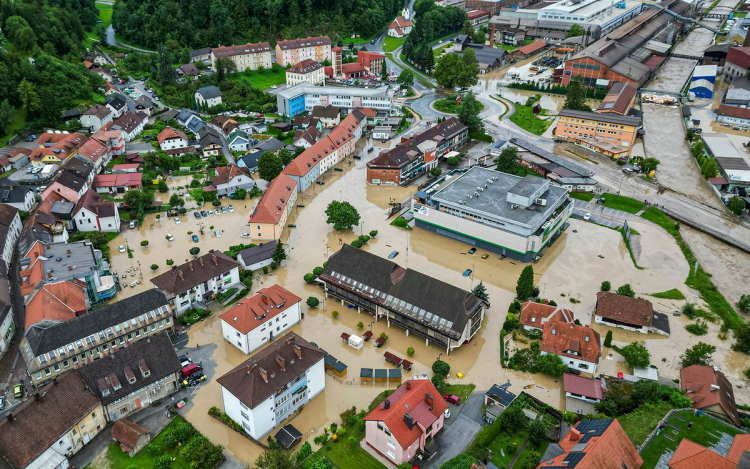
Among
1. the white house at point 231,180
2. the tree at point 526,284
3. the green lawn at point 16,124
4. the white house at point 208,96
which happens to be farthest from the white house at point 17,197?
the tree at point 526,284

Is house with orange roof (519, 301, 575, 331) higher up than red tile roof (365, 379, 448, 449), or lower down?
lower down

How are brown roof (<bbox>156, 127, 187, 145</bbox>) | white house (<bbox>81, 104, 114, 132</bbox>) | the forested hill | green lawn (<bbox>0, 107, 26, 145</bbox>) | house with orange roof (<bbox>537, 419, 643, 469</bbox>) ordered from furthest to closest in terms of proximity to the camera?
the forested hill
white house (<bbox>81, 104, 114, 132</bbox>)
brown roof (<bbox>156, 127, 187, 145</bbox>)
green lawn (<bbox>0, 107, 26, 145</bbox>)
house with orange roof (<bbox>537, 419, 643, 469</bbox>)

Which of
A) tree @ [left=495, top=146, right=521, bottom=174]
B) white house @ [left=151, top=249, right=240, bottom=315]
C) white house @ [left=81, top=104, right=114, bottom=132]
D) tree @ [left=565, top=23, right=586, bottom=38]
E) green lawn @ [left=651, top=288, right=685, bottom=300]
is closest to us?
white house @ [left=151, top=249, right=240, bottom=315]

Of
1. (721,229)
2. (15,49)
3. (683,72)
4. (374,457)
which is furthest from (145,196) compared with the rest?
(683,72)

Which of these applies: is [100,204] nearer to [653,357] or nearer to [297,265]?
[297,265]

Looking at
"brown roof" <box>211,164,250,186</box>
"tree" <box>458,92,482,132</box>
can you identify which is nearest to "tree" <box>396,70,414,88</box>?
"tree" <box>458,92,482,132</box>

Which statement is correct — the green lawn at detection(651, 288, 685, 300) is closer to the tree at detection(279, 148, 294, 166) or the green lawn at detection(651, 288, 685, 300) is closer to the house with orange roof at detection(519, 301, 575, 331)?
the house with orange roof at detection(519, 301, 575, 331)
